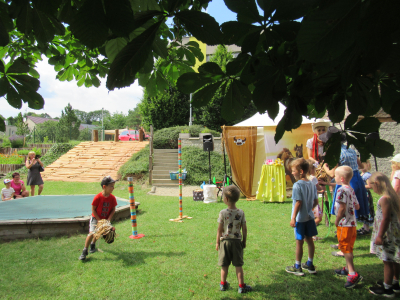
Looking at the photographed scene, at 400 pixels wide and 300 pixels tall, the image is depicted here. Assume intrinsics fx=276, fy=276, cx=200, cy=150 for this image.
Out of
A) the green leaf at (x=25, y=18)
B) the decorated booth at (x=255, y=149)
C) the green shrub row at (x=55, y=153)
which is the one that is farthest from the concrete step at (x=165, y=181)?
the green leaf at (x=25, y=18)

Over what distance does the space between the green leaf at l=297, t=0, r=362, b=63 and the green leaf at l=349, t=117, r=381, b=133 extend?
59 cm

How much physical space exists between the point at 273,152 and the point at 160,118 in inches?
601

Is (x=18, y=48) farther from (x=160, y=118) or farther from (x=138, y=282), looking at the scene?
(x=160, y=118)

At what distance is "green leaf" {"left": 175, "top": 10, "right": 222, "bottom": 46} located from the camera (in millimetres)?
841

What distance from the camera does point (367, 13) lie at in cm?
68

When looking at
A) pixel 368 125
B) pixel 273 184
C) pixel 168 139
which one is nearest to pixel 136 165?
pixel 168 139

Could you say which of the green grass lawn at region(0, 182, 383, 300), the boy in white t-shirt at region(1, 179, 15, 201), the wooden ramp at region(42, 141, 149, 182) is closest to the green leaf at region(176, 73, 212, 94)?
the green grass lawn at region(0, 182, 383, 300)

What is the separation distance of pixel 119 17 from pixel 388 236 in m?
3.25

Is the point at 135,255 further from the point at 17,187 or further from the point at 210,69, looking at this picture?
the point at 17,187

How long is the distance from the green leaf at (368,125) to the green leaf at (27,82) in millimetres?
1551

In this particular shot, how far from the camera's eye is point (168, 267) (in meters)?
3.80

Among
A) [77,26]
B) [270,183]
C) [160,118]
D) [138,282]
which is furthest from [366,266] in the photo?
[160,118]

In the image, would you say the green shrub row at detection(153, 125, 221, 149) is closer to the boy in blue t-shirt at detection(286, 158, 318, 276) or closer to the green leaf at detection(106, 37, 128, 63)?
the boy in blue t-shirt at detection(286, 158, 318, 276)

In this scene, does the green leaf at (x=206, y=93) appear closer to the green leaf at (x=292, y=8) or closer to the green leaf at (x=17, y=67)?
the green leaf at (x=292, y=8)
